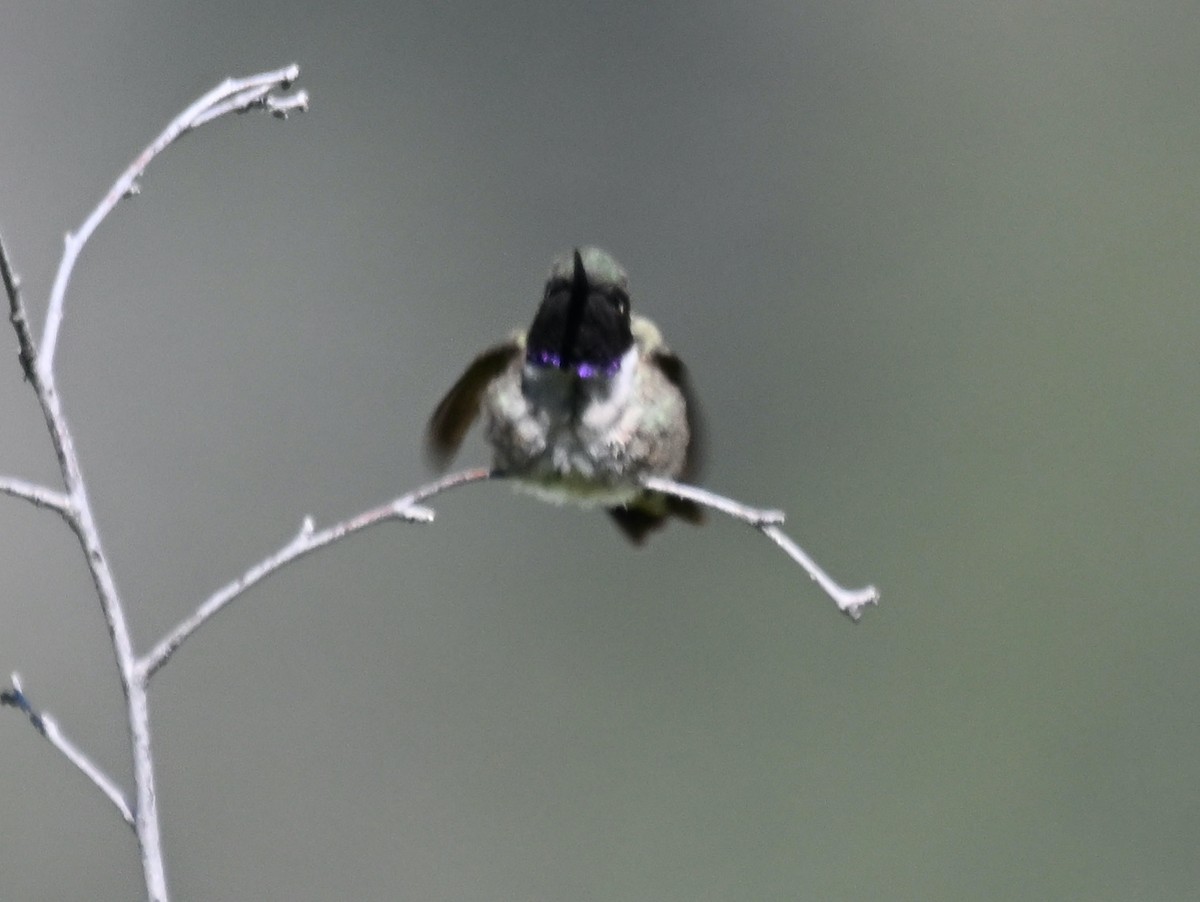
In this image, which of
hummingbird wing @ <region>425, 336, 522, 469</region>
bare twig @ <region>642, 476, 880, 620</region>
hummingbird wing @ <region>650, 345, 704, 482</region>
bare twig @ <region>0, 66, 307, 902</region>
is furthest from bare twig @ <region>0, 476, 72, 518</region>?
hummingbird wing @ <region>650, 345, 704, 482</region>

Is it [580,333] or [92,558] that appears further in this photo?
[580,333]

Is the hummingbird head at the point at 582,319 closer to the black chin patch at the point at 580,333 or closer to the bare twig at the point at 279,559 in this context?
the black chin patch at the point at 580,333

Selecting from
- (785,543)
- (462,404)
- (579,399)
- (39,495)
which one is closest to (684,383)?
(579,399)

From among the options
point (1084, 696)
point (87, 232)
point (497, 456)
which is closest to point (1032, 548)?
point (1084, 696)

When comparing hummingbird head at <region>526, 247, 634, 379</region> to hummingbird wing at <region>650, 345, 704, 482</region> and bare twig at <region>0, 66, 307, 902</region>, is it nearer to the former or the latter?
hummingbird wing at <region>650, 345, 704, 482</region>

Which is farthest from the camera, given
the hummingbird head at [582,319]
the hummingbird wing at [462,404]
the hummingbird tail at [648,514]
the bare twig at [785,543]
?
the hummingbird tail at [648,514]

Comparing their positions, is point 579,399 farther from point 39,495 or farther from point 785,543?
point 39,495

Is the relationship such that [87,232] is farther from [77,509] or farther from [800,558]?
[800,558]

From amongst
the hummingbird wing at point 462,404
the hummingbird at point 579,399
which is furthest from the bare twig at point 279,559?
the hummingbird wing at point 462,404
